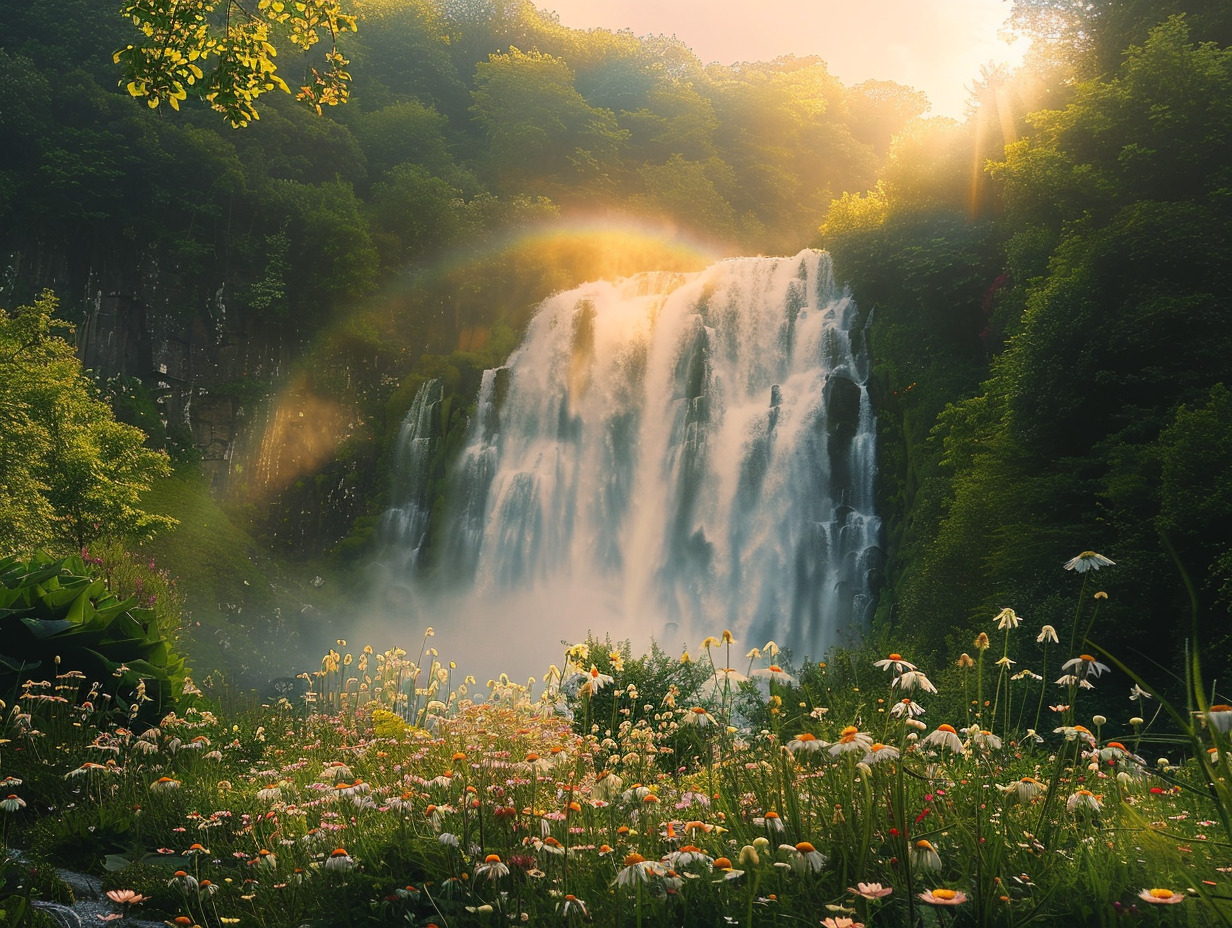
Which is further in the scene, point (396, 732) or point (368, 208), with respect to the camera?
point (368, 208)

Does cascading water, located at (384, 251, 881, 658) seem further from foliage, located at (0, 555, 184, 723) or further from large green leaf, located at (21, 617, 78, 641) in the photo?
large green leaf, located at (21, 617, 78, 641)

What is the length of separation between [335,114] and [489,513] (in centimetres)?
2073

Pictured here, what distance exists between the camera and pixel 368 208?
3161cm

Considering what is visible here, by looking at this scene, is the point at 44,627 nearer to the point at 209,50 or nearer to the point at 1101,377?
the point at 209,50

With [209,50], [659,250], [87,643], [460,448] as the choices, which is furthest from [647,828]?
[659,250]

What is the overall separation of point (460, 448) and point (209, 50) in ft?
60.7

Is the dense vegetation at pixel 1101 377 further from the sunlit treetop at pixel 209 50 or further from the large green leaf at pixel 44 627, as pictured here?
the sunlit treetop at pixel 209 50

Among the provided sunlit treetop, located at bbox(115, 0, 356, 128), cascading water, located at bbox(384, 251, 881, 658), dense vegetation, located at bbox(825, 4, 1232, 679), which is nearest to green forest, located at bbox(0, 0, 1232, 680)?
dense vegetation, located at bbox(825, 4, 1232, 679)

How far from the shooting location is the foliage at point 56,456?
1476 cm

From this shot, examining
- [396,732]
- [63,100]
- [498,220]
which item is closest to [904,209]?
[498,220]

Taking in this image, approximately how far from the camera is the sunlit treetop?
6273 mm

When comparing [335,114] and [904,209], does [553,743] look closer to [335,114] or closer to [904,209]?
[904,209]

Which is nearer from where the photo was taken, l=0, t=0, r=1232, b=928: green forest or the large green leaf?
l=0, t=0, r=1232, b=928: green forest

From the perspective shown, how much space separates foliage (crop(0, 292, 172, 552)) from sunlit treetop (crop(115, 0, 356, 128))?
1059cm
